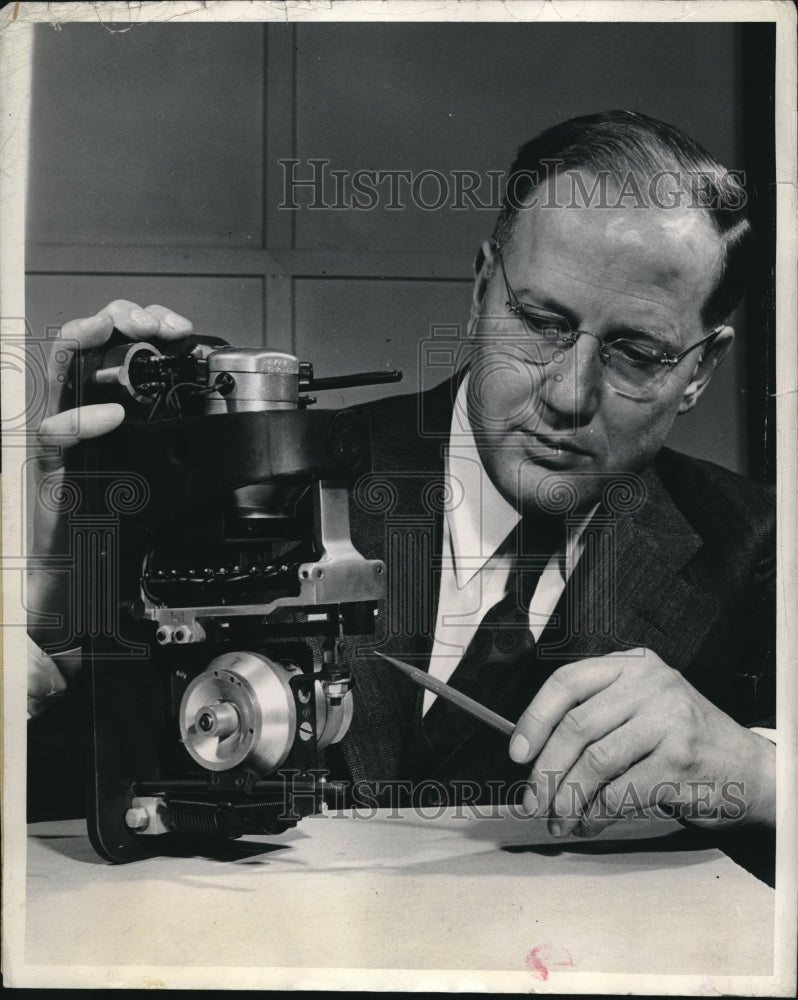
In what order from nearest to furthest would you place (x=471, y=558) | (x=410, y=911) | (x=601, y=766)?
(x=410, y=911)
(x=601, y=766)
(x=471, y=558)

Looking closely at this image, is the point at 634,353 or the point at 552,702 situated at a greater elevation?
the point at 634,353

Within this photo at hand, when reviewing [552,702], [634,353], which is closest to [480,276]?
[634,353]

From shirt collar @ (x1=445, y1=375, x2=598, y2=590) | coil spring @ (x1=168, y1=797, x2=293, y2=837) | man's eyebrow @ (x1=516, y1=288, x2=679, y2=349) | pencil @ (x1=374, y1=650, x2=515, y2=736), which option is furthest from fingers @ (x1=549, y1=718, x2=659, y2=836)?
man's eyebrow @ (x1=516, y1=288, x2=679, y2=349)

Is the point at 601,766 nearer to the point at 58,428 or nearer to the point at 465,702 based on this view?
the point at 465,702

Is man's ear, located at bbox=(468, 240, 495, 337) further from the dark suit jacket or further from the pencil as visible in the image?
the pencil

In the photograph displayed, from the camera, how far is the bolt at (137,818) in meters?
1.37

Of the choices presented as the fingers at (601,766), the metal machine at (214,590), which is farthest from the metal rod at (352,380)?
the fingers at (601,766)

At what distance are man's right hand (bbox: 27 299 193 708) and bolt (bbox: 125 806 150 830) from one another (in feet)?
0.85

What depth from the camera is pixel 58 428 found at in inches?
56.1

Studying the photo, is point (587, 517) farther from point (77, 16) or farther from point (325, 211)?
point (77, 16)

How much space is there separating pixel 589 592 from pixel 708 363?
1.17 ft

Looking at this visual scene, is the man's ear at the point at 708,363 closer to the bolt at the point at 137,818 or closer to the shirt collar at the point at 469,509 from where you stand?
the shirt collar at the point at 469,509

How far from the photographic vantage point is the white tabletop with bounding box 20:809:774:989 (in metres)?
1.32

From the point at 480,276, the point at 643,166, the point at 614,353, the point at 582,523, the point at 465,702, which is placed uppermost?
the point at 643,166
